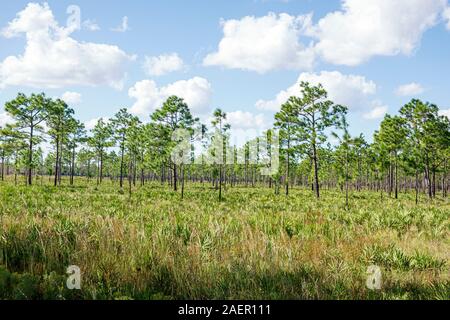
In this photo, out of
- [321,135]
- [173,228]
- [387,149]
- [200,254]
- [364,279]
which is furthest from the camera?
[387,149]

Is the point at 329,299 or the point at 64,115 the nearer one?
the point at 329,299

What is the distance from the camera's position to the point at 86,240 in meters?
5.17

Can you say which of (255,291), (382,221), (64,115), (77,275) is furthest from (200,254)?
(64,115)

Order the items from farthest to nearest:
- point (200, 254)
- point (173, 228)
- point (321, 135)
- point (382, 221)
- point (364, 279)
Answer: point (321, 135) → point (382, 221) → point (173, 228) → point (200, 254) → point (364, 279)

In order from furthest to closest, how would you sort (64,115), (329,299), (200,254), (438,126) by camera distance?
1. (64,115)
2. (438,126)
3. (200,254)
4. (329,299)

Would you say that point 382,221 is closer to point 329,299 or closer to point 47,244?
point 329,299

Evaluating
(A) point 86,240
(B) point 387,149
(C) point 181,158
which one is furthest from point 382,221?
(B) point 387,149

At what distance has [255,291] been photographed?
3.84m

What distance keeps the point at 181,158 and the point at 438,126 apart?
28061 mm

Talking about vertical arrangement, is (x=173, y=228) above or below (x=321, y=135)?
below
